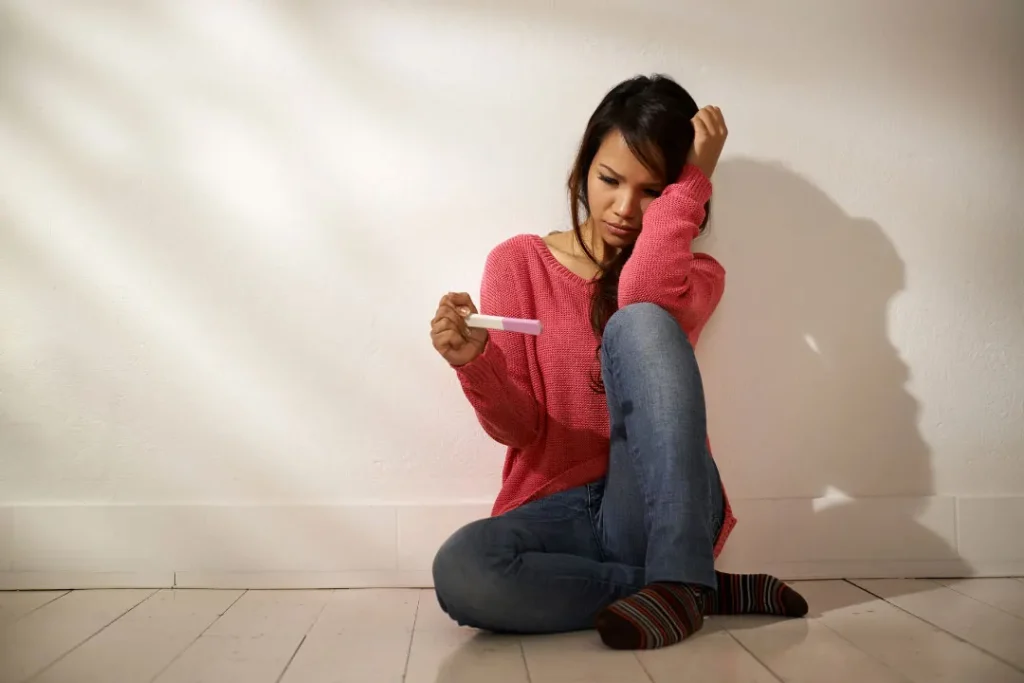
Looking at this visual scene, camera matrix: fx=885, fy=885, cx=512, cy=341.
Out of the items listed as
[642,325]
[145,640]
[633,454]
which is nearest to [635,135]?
[642,325]

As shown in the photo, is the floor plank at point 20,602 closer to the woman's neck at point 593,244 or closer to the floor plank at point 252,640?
the floor plank at point 252,640

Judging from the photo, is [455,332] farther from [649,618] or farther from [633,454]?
[649,618]

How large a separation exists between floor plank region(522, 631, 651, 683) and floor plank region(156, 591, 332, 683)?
0.86 ft

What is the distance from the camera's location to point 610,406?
3.50ft

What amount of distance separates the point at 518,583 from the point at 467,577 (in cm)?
6

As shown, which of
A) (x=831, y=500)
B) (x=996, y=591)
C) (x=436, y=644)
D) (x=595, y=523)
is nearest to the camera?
(x=436, y=644)

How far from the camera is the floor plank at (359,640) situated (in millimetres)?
891

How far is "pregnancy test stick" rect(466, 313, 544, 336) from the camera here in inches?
35.9

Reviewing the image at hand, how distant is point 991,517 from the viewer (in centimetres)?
134

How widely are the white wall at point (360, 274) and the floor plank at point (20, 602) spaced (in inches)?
1.1

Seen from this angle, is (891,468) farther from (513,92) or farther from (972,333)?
(513,92)

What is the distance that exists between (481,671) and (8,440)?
844 mm

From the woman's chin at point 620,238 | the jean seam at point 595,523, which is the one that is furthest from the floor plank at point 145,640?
the woman's chin at point 620,238

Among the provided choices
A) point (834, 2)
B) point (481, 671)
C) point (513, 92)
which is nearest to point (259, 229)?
point (513, 92)
